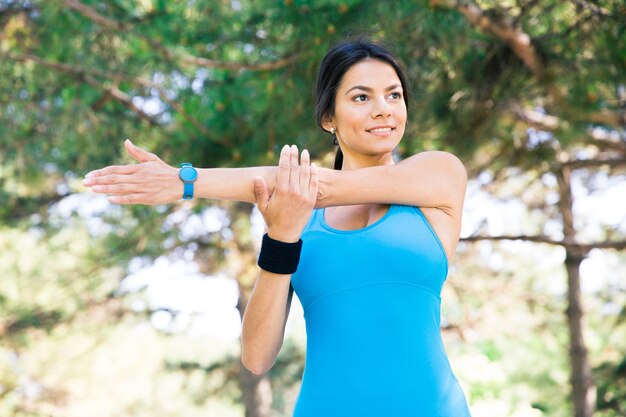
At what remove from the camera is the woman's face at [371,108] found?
1.89 meters

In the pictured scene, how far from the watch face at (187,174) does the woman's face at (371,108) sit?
44 centimetres

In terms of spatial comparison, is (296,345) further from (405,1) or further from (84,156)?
(405,1)

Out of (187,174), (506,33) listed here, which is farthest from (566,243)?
(187,174)

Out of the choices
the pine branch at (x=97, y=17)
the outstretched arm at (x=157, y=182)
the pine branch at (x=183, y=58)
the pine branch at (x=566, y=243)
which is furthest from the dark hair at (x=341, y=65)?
the pine branch at (x=566, y=243)

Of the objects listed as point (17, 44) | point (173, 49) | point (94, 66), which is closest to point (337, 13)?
point (173, 49)

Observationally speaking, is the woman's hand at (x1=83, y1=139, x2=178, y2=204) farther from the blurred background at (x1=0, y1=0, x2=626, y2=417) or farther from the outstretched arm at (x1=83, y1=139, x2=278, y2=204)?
the blurred background at (x1=0, y1=0, x2=626, y2=417)

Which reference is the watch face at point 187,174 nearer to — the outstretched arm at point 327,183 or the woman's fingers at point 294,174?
the outstretched arm at point 327,183

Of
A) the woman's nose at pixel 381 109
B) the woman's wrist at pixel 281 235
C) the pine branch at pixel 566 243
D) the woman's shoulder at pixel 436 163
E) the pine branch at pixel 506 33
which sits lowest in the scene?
the woman's wrist at pixel 281 235

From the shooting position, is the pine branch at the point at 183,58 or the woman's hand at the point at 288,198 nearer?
the woman's hand at the point at 288,198

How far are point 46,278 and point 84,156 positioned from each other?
4.80 metres

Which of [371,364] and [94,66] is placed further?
[94,66]

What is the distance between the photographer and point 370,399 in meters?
1.63

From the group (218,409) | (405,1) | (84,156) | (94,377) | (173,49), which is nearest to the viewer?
(405,1)

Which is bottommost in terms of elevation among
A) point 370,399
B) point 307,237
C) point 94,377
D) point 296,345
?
point 370,399
